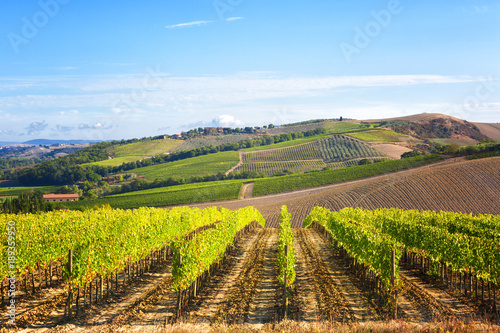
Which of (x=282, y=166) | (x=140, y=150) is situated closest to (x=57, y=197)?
(x=282, y=166)

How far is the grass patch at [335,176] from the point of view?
279 feet

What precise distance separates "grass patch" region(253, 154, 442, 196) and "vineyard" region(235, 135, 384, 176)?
753 inches

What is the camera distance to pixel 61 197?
95.8 meters

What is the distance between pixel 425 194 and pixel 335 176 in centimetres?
3073

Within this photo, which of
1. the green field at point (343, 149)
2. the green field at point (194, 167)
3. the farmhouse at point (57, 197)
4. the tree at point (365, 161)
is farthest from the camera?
the green field at point (194, 167)

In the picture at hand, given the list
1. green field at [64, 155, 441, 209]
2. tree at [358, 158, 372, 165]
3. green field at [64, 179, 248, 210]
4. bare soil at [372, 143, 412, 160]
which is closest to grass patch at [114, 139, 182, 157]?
green field at [64, 179, 248, 210]

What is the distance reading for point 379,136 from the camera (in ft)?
471

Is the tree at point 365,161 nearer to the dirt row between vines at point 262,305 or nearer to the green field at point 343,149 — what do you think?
the green field at point 343,149

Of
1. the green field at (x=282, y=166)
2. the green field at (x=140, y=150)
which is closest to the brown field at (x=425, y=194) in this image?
the green field at (x=282, y=166)

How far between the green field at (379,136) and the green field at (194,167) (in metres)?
50.7

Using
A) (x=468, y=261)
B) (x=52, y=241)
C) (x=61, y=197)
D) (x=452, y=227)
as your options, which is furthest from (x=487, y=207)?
(x=61, y=197)

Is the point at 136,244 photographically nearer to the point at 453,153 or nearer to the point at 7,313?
the point at 7,313

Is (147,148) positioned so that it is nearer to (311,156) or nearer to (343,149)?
(311,156)

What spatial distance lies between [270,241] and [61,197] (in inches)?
3308
